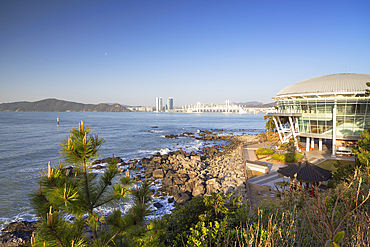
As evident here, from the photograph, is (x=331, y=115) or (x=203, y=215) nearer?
(x=203, y=215)

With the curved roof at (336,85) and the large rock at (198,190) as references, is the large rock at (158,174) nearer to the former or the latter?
the large rock at (198,190)

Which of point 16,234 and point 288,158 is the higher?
point 288,158

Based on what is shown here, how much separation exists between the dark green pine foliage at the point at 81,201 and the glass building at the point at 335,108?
25.8 m

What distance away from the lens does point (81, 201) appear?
3.30 m

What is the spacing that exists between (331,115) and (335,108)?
100 centimetres

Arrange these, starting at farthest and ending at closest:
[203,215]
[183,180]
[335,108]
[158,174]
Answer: [335,108], [158,174], [183,180], [203,215]

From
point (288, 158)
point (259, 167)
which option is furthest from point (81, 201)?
point (288, 158)

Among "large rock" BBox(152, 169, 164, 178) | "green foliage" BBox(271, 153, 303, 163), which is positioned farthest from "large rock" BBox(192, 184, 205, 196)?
"green foliage" BBox(271, 153, 303, 163)

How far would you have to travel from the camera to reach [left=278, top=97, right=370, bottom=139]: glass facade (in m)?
21.6

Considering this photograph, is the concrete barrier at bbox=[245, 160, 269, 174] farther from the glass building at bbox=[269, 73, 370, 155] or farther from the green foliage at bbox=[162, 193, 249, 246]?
the green foliage at bbox=[162, 193, 249, 246]

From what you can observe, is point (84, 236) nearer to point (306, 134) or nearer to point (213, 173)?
point (213, 173)

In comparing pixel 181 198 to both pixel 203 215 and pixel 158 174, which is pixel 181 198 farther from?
pixel 203 215

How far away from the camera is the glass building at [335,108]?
21391mm

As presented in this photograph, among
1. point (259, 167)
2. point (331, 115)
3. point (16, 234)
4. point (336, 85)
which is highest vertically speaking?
point (336, 85)
